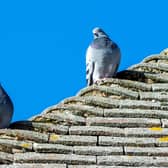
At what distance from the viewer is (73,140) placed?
6367 millimetres

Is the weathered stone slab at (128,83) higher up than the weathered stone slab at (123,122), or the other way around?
the weathered stone slab at (128,83)

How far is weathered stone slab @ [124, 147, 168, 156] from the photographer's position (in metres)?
6.13

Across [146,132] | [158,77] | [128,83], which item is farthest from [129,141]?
[158,77]

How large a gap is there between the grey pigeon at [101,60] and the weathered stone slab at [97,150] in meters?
1.45

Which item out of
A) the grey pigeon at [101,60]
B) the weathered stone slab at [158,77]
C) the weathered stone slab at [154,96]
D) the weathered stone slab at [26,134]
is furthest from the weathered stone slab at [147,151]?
Result: the grey pigeon at [101,60]

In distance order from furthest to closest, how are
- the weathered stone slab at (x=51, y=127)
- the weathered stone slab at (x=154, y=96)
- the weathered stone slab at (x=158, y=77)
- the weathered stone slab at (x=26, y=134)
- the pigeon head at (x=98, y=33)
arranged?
the pigeon head at (x=98, y=33) → the weathered stone slab at (x=158, y=77) → the weathered stone slab at (x=154, y=96) → the weathered stone slab at (x=51, y=127) → the weathered stone slab at (x=26, y=134)

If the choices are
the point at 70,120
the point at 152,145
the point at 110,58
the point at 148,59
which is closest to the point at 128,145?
the point at 152,145

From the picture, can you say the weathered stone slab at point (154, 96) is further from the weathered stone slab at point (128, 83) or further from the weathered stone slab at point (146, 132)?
the weathered stone slab at point (146, 132)

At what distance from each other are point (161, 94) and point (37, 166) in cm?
168

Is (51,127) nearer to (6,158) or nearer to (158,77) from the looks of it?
(6,158)

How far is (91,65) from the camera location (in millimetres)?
7715

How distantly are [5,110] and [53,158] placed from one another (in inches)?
31.1

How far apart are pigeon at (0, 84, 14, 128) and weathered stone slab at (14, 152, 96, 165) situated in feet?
1.65

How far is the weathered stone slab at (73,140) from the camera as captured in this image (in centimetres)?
633
